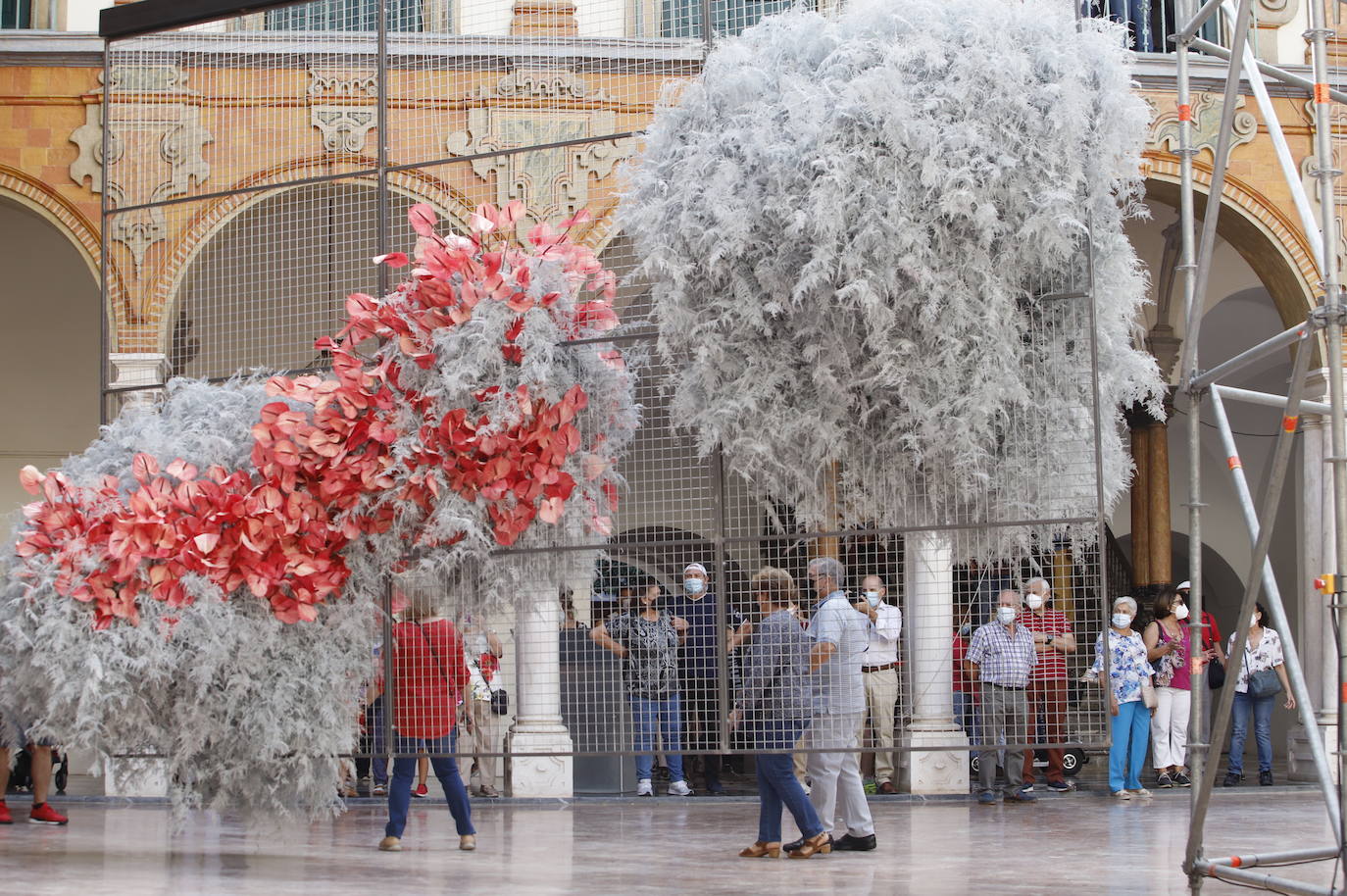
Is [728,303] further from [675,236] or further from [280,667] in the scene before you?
[280,667]

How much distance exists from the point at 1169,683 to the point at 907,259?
22.3 feet

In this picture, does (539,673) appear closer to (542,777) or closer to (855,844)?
(855,844)

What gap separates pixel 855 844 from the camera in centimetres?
806

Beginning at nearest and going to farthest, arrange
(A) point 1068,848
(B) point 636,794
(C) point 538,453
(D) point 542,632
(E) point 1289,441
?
(E) point 1289,441 < (C) point 538,453 < (D) point 542,632 < (A) point 1068,848 < (B) point 636,794

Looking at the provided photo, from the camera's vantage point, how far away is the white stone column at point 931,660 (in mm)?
6676

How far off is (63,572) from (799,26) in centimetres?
387

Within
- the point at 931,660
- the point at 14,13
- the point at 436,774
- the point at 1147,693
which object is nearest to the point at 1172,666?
the point at 1147,693

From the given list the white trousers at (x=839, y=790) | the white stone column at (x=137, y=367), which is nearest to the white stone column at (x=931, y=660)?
the white trousers at (x=839, y=790)

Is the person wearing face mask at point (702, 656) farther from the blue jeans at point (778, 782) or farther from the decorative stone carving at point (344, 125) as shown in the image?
the decorative stone carving at point (344, 125)

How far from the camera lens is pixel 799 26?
20.8 ft

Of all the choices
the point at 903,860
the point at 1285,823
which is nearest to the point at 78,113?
the point at 903,860

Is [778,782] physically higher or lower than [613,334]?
lower

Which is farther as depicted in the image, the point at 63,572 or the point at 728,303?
the point at 63,572

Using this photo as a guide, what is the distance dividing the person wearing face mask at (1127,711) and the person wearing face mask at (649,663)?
3.01 metres
